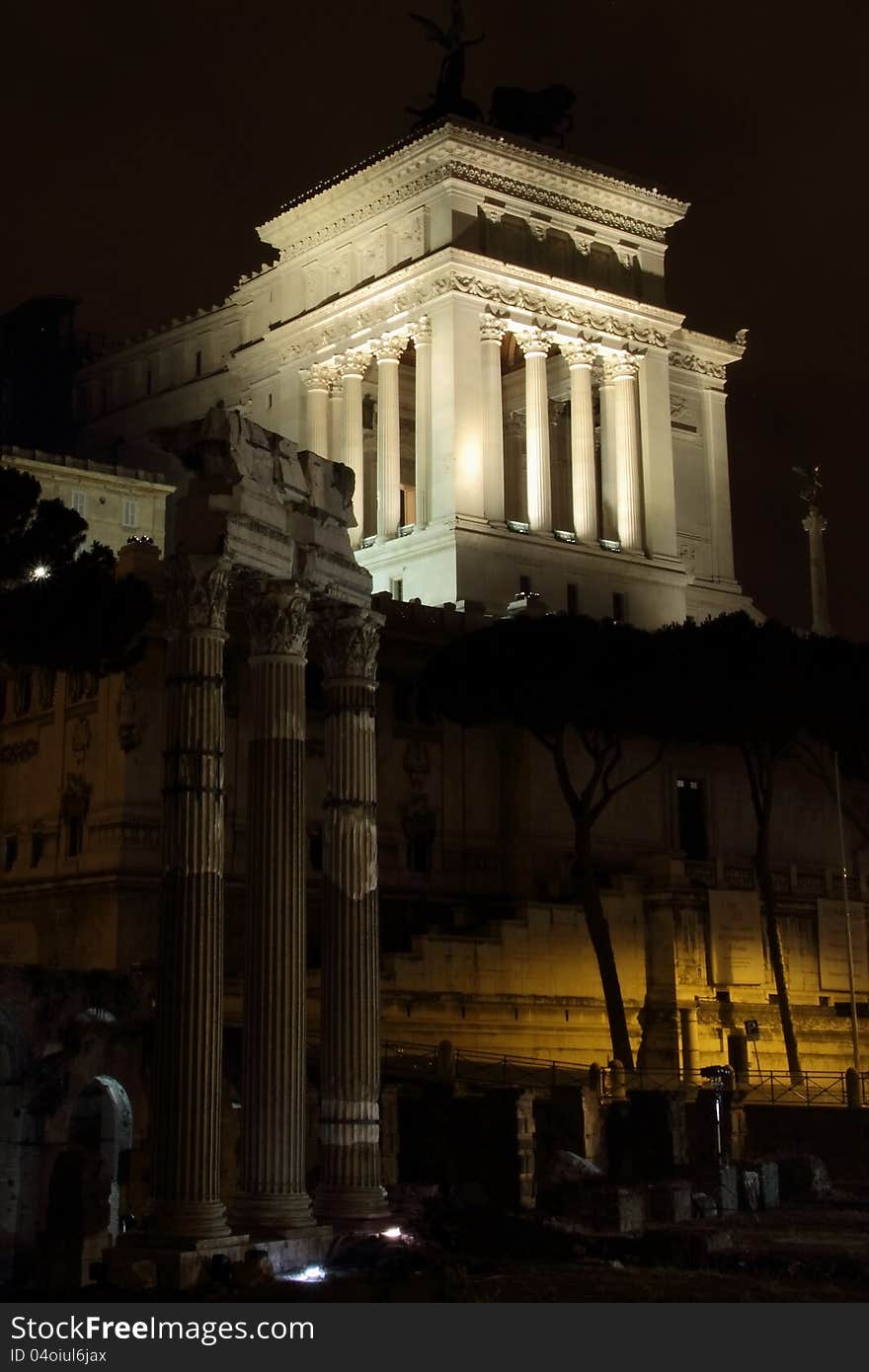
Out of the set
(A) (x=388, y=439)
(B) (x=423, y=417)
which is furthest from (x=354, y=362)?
(B) (x=423, y=417)

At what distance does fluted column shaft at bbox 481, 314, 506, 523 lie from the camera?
202ft

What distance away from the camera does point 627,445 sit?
6656cm

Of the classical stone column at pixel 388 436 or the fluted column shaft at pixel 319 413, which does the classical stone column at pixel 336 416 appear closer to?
the fluted column shaft at pixel 319 413

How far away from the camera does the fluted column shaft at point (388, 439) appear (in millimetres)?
62188

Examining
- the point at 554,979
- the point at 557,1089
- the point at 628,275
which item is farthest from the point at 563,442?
the point at 557,1089

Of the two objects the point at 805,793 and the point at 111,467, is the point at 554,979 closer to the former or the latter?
the point at 805,793

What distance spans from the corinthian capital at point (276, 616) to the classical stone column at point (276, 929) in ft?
0.04

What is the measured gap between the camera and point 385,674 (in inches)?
1879

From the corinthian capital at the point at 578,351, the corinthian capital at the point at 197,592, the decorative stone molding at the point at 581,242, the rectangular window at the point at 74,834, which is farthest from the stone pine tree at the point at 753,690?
the corinthian capital at the point at 197,592

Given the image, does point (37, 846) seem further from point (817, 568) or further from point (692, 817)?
point (817, 568)

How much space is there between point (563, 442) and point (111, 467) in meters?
16.0

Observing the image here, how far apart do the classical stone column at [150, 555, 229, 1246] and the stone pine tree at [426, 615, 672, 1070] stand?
23.7 m

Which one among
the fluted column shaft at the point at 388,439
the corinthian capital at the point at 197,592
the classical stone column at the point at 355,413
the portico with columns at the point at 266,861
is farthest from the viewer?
the classical stone column at the point at 355,413

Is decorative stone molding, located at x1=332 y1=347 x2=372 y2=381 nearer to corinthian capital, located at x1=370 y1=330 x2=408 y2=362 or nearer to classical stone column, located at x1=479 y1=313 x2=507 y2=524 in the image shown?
corinthian capital, located at x1=370 y1=330 x2=408 y2=362
